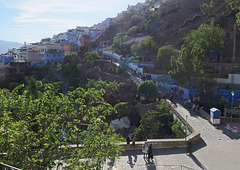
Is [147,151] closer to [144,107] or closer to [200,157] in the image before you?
[200,157]

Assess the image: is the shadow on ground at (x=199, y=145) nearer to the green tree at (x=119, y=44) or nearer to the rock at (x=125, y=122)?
the rock at (x=125, y=122)

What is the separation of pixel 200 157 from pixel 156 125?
6820 millimetres

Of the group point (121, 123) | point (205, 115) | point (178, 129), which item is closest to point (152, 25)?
point (121, 123)

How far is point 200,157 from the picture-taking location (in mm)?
10984

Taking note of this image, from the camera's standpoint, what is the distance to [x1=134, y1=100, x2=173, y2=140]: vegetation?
17344mm

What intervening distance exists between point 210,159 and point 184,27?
134 ft

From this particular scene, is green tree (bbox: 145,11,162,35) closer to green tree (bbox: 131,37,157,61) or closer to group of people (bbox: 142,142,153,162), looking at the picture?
green tree (bbox: 131,37,157,61)

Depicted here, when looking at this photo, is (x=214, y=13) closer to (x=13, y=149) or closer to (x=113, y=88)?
(x=113, y=88)

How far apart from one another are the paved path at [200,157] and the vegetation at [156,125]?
4.39 m

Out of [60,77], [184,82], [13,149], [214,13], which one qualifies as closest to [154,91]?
[184,82]

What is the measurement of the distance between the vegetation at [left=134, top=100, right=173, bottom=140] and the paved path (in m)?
4.39

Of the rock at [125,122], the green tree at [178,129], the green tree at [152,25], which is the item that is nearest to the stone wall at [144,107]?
the rock at [125,122]

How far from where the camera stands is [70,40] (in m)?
69.4

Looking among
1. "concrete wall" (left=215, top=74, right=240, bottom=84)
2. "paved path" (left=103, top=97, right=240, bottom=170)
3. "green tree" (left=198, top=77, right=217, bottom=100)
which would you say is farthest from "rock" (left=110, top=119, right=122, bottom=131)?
"concrete wall" (left=215, top=74, right=240, bottom=84)
